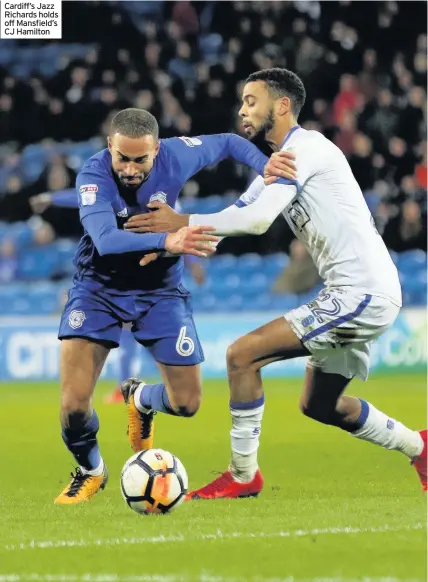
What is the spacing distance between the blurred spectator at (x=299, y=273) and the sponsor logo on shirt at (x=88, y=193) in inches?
340

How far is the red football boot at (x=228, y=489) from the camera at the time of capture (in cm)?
618

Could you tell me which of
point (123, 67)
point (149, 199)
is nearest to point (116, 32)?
point (123, 67)

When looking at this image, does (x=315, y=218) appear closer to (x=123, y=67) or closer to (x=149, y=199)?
(x=149, y=199)

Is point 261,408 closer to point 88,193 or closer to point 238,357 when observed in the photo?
A: point 238,357

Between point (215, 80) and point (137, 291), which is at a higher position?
point (137, 291)

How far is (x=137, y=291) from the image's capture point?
6.48 m

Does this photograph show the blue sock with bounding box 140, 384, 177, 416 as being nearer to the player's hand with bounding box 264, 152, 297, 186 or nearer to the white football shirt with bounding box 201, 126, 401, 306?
the white football shirt with bounding box 201, 126, 401, 306

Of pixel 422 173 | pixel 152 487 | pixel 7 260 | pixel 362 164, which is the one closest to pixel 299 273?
pixel 362 164

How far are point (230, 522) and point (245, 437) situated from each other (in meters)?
1.03

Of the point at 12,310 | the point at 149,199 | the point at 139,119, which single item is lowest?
the point at 12,310

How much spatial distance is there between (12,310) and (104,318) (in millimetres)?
8582

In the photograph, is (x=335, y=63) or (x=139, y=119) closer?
(x=139, y=119)

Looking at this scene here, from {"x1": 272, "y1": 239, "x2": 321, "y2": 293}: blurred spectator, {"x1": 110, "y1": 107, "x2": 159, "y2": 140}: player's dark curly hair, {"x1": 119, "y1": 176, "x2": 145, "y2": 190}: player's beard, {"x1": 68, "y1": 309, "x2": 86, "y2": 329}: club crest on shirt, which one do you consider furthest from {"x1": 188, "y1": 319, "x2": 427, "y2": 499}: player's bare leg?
{"x1": 272, "y1": 239, "x2": 321, "y2": 293}: blurred spectator

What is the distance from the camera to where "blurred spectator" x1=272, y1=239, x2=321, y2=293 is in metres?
14.6
